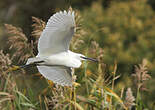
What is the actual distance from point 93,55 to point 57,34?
4.48 ft

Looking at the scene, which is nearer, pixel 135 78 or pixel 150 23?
pixel 135 78

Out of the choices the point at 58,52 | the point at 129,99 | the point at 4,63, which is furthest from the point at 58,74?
the point at 129,99

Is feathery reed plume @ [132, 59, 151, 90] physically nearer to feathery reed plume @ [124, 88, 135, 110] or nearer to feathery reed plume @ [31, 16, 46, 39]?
feathery reed plume @ [124, 88, 135, 110]

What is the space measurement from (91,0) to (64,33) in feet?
26.3

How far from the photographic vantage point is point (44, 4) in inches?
450

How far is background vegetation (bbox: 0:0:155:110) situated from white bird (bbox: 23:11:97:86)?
7 centimetres

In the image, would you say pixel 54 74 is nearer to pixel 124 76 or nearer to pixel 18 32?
pixel 18 32

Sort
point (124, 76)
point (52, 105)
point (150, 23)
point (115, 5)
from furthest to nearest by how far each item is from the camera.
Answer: point (115, 5)
point (150, 23)
point (124, 76)
point (52, 105)

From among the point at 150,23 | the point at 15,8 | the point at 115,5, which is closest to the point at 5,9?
the point at 15,8

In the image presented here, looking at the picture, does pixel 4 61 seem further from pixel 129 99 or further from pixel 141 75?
pixel 141 75

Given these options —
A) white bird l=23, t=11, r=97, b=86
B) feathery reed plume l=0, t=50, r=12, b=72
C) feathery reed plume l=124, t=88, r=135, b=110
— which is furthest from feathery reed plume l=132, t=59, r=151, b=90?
feathery reed plume l=0, t=50, r=12, b=72

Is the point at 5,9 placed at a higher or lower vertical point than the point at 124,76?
higher

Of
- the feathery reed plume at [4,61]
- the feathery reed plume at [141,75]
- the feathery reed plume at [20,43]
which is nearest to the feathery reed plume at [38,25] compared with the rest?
the feathery reed plume at [20,43]

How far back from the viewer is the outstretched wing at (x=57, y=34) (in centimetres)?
297
